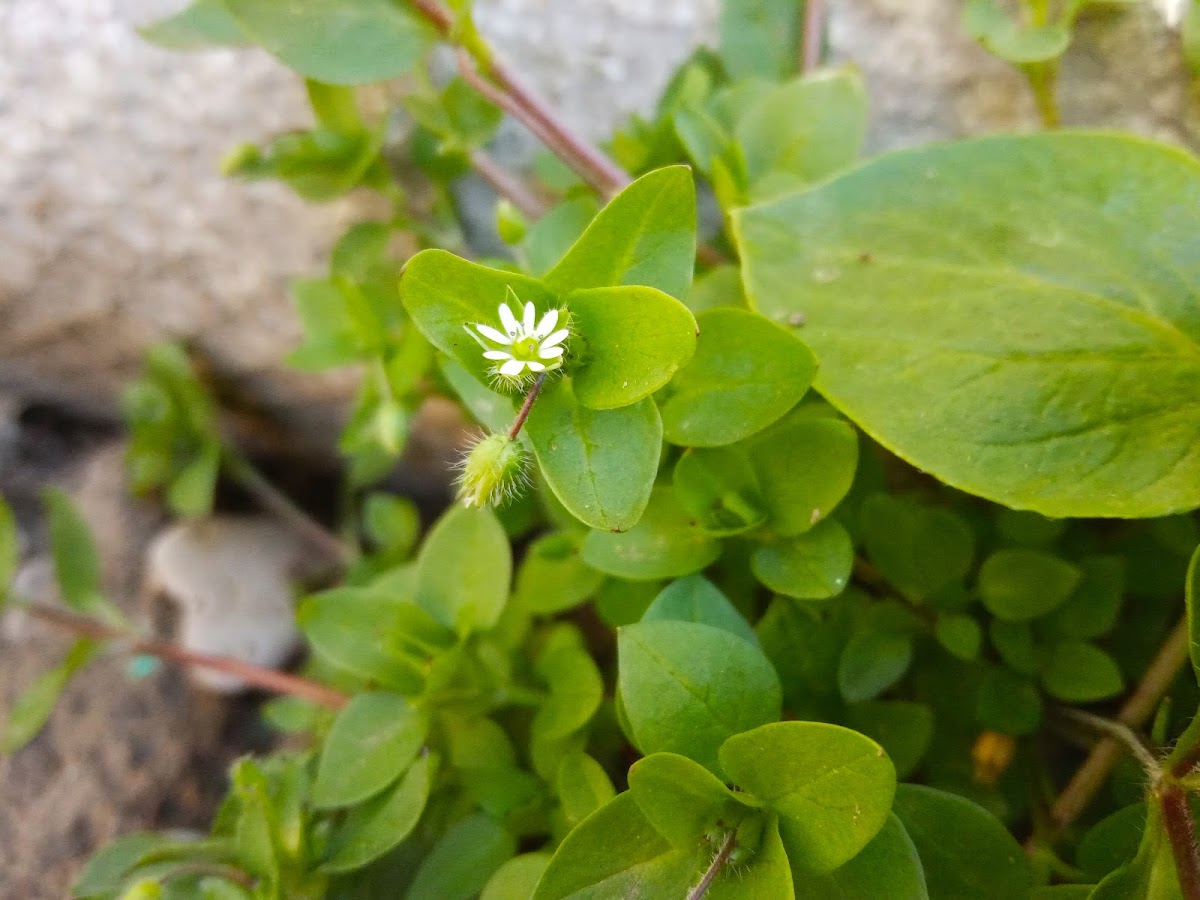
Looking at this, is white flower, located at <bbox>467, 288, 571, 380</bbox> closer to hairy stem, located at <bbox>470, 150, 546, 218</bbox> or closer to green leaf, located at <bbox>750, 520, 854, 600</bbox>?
green leaf, located at <bbox>750, 520, 854, 600</bbox>

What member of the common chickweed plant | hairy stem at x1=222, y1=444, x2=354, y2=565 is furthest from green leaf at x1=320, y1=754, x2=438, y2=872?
hairy stem at x1=222, y1=444, x2=354, y2=565

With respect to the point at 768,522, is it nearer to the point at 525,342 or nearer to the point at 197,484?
the point at 525,342

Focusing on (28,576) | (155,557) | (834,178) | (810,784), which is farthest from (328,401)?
(810,784)

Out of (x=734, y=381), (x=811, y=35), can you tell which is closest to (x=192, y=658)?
(x=734, y=381)

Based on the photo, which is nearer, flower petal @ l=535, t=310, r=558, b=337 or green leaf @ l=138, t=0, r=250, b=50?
flower petal @ l=535, t=310, r=558, b=337

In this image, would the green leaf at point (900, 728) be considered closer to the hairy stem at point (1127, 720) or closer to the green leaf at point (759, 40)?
the hairy stem at point (1127, 720)

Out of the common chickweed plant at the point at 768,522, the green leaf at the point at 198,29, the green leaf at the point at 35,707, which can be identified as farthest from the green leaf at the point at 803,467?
the green leaf at the point at 35,707

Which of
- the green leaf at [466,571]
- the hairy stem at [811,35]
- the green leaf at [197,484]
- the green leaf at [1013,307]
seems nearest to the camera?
the green leaf at [1013,307]

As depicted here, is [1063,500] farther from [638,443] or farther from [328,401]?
[328,401]
